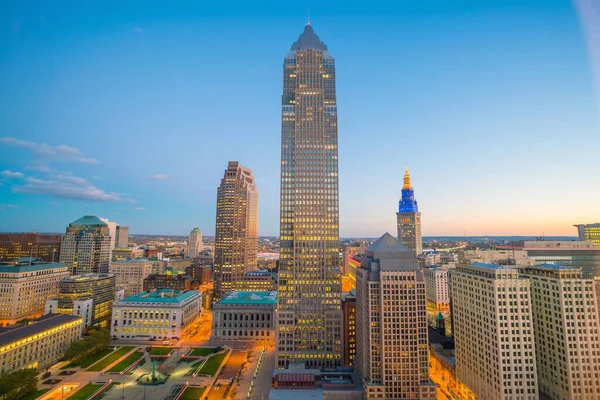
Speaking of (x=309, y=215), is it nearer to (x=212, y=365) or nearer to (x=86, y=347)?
(x=212, y=365)

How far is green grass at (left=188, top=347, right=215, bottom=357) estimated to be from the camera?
154 m

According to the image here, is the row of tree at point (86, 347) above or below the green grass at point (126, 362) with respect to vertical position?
above

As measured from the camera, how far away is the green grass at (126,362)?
134625 mm

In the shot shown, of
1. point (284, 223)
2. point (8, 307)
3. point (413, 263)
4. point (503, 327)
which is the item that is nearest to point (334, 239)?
point (284, 223)

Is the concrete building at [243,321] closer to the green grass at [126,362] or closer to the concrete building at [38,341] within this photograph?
the green grass at [126,362]

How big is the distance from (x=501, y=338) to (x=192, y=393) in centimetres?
9810

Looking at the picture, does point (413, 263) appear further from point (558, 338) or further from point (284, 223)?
point (284, 223)

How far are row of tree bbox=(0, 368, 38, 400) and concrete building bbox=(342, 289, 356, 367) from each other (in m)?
111

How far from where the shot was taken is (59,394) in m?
112

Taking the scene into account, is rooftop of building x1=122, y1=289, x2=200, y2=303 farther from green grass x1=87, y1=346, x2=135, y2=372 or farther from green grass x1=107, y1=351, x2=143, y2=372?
green grass x1=107, y1=351, x2=143, y2=372

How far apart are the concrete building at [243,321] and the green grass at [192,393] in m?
55.0

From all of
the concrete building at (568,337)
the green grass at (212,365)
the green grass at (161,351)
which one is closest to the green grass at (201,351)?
the green grass at (212,365)

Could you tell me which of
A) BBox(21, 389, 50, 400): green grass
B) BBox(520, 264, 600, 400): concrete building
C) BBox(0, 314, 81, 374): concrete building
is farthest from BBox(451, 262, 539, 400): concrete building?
BBox(0, 314, 81, 374): concrete building

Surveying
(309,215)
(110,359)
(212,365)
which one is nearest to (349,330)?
(309,215)
